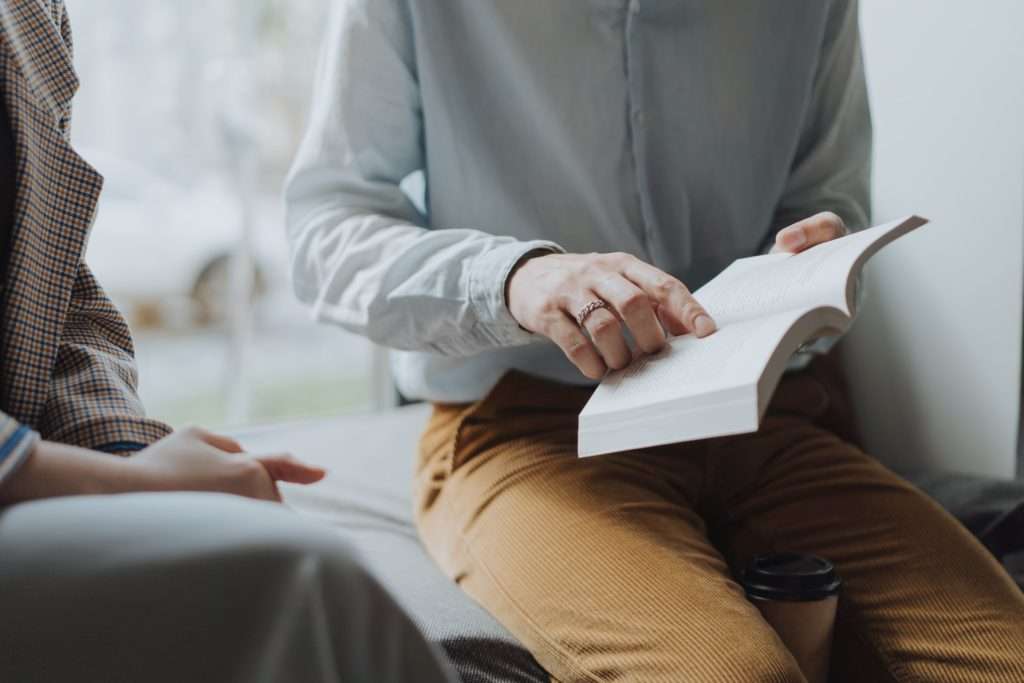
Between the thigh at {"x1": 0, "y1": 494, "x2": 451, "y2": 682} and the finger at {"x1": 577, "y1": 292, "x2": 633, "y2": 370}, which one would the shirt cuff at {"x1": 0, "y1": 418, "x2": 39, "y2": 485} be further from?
the finger at {"x1": 577, "y1": 292, "x2": 633, "y2": 370}

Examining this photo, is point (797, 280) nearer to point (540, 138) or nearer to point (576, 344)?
point (576, 344)

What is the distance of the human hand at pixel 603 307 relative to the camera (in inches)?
29.0

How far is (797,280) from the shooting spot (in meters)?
0.74

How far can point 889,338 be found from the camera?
1.47m

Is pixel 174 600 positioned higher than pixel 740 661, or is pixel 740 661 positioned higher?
pixel 174 600

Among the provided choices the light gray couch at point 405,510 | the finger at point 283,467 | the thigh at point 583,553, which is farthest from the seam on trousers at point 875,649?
the finger at point 283,467

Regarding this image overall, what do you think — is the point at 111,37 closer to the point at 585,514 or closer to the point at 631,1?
the point at 631,1

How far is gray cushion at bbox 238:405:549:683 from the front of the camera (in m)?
0.84

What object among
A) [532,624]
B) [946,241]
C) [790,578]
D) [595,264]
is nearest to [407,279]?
[595,264]

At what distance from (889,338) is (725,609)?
2.64 ft

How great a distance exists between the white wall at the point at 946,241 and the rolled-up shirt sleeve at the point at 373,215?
66 cm

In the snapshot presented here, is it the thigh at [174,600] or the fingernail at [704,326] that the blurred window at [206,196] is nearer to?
the fingernail at [704,326]

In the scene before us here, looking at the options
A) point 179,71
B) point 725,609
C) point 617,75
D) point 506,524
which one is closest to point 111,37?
point 179,71

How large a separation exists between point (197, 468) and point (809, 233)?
1.74 ft
